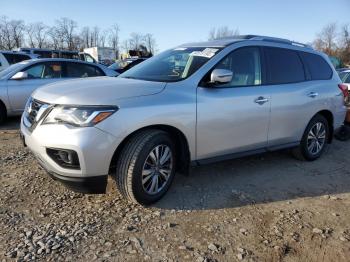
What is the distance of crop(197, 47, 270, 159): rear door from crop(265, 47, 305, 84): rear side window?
0.69 feet

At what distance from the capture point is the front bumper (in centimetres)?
307

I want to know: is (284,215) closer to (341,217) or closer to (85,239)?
(341,217)

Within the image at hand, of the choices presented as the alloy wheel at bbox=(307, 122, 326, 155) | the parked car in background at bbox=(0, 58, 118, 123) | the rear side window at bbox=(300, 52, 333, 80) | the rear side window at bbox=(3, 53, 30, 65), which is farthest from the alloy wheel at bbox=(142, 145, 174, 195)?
the rear side window at bbox=(3, 53, 30, 65)

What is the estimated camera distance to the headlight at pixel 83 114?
3109 millimetres

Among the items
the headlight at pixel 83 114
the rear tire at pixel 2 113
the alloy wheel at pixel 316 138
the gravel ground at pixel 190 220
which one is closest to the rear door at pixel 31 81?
the rear tire at pixel 2 113

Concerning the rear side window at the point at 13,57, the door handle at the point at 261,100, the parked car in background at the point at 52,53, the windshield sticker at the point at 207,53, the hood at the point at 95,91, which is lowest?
the parked car in background at the point at 52,53

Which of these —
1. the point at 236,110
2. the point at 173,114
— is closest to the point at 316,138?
the point at 236,110

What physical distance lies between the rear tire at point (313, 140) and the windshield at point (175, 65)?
2094 millimetres

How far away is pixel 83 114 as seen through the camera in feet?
10.3

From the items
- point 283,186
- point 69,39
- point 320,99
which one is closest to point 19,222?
point 283,186

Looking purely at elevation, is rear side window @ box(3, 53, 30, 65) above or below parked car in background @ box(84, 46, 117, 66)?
above

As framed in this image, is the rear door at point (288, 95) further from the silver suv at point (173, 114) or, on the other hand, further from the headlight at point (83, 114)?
the headlight at point (83, 114)

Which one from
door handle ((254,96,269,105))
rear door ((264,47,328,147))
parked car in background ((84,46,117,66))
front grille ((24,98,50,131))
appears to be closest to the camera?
front grille ((24,98,50,131))

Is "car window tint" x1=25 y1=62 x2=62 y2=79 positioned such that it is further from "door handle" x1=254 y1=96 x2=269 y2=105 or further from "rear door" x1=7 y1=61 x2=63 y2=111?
"door handle" x1=254 y1=96 x2=269 y2=105
